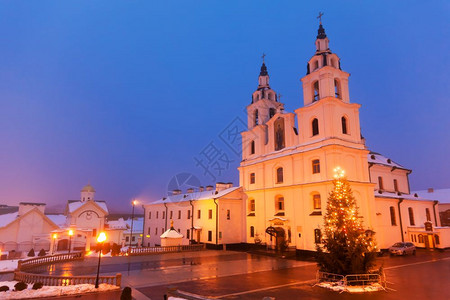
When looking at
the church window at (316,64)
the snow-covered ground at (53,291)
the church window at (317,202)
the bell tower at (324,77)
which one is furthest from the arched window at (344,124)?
the snow-covered ground at (53,291)

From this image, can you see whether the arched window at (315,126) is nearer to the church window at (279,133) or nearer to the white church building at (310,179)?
the white church building at (310,179)

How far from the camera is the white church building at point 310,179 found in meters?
29.5

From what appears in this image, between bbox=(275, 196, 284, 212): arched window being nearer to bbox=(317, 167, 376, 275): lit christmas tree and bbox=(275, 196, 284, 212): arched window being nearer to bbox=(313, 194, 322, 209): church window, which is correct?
bbox=(313, 194, 322, 209): church window

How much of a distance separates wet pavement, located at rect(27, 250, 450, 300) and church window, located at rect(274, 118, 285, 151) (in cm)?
1609

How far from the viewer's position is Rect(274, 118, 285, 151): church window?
1411 inches

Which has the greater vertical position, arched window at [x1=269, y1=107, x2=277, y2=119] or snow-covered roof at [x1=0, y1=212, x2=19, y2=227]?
arched window at [x1=269, y1=107, x2=277, y2=119]

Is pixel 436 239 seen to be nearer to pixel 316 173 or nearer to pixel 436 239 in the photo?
pixel 436 239

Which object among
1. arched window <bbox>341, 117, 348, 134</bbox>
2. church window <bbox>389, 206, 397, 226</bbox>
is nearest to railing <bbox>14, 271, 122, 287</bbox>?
arched window <bbox>341, 117, 348, 134</bbox>

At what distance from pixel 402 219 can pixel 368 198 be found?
32.1 ft

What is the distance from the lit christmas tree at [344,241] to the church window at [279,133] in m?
18.9

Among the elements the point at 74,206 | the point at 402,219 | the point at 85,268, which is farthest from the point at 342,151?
the point at 74,206

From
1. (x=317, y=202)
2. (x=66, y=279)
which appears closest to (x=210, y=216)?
(x=317, y=202)

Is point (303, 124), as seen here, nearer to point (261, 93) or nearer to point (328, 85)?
point (328, 85)

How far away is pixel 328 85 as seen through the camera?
1230 inches
